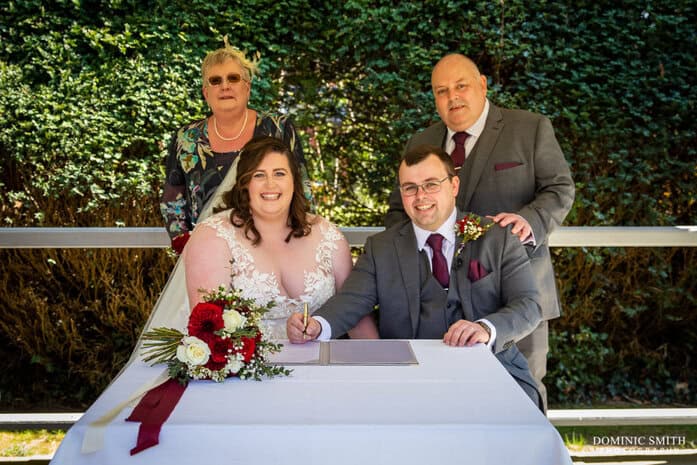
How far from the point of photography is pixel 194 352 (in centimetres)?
169

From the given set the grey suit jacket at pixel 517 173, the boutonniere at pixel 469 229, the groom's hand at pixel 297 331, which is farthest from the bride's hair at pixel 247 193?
the grey suit jacket at pixel 517 173

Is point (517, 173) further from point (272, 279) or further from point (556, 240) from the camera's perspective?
point (272, 279)

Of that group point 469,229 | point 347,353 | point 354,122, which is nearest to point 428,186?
point 469,229

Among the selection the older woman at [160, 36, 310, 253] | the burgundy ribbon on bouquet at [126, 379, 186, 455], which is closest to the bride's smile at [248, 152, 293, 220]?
the older woman at [160, 36, 310, 253]

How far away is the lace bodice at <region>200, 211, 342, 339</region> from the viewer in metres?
2.61

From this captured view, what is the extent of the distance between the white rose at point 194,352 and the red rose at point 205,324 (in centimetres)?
2

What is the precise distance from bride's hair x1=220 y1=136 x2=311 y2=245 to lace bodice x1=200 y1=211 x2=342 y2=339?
4 centimetres

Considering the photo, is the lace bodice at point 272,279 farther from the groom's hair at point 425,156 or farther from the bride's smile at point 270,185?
the groom's hair at point 425,156

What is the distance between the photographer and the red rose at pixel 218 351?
5.64 ft

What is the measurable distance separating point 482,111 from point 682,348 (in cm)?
295

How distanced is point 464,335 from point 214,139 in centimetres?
155

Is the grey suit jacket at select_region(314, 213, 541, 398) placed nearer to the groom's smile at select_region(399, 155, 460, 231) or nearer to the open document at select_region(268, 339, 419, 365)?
the groom's smile at select_region(399, 155, 460, 231)

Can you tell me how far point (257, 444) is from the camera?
145 cm

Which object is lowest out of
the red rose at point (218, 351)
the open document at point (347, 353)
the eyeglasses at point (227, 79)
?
the open document at point (347, 353)
